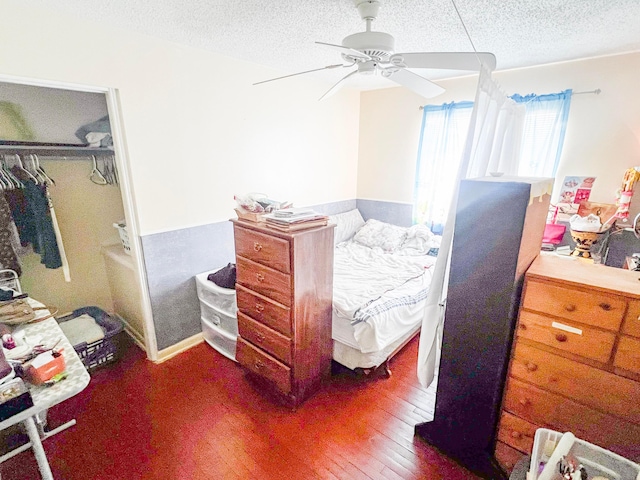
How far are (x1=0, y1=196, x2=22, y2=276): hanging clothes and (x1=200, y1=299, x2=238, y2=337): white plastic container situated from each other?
135 centimetres

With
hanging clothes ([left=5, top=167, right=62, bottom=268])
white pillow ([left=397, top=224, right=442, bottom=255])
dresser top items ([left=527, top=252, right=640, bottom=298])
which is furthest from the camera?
white pillow ([left=397, top=224, right=442, bottom=255])

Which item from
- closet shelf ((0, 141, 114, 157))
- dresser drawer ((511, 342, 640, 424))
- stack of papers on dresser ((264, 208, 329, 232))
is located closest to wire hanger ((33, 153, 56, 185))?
closet shelf ((0, 141, 114, 157))

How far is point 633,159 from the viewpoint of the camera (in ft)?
8.05

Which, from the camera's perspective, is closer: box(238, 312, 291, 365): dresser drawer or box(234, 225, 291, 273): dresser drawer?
box(234, 225, 291, 273): dresser drawer

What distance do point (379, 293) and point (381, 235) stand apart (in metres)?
1.33

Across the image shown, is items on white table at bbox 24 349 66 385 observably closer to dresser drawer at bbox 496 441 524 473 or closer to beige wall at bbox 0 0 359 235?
beige wall at bbox 0 0 359 235

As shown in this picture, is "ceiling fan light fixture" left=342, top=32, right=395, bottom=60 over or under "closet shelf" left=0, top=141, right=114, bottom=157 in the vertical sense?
over

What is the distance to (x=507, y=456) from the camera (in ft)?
4.99

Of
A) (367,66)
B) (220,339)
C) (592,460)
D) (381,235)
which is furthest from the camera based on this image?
(381,235)

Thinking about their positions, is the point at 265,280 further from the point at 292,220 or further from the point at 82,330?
the point at 82,330

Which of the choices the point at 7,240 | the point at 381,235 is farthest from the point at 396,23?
the point at 7,240

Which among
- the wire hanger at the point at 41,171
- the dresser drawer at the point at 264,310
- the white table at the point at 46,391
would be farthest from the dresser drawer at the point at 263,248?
the wire hanger at the point at 41,171

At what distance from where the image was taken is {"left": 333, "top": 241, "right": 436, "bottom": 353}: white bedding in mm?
2082

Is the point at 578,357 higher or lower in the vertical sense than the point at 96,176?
lower
